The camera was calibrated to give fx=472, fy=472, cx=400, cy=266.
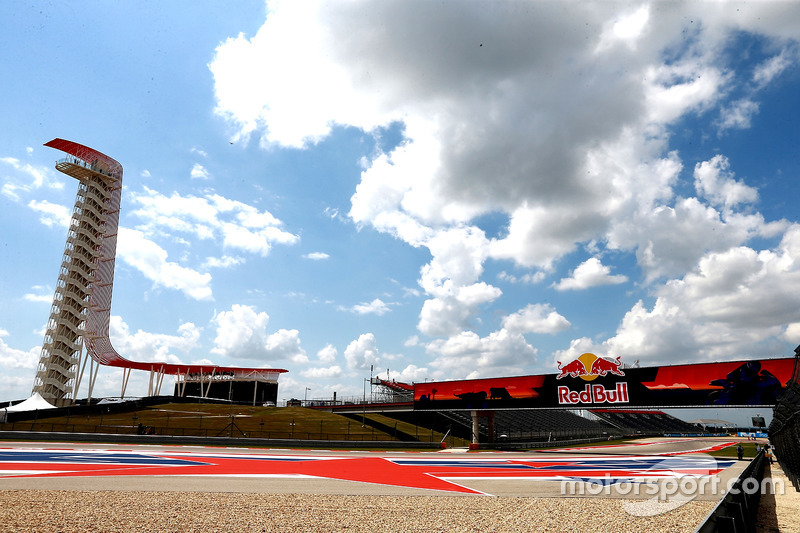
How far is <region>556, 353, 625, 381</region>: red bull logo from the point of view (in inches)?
1367

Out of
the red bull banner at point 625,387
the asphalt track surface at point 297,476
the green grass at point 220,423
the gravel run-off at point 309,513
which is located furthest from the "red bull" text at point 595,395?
the gravel run-off at point 309,513

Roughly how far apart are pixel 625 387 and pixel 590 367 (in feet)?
8.73

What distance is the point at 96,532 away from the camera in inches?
320

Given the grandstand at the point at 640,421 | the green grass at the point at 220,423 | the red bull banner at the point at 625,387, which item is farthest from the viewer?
the grandstand at the point at 640,421

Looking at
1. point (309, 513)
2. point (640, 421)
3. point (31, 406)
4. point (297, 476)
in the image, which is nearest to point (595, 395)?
point (297, 476)

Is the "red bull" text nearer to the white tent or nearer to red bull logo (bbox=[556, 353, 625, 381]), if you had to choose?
red bull logo (bbox=[556, 353, 625, 381])

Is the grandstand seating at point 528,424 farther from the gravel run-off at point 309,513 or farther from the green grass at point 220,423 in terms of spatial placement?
the gravel run-off at point 309,513

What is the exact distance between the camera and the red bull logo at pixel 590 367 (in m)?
34.7

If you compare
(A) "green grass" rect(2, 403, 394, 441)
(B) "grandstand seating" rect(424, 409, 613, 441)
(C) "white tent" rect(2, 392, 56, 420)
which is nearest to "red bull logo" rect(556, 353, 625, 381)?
(B) "grandstand seating" rect(424, 409, 613, 441)

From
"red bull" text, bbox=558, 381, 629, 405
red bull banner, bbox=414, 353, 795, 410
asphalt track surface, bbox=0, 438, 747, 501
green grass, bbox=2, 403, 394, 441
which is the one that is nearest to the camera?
asphalt track surface, bbox=0, 438, 747, 501

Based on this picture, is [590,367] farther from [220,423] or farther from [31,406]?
[31,406]

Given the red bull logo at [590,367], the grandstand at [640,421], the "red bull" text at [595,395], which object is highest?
the red bull logo at [590,367]

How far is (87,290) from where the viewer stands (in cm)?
7281

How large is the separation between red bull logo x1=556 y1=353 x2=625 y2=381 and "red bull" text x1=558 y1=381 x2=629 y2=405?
0.80m
